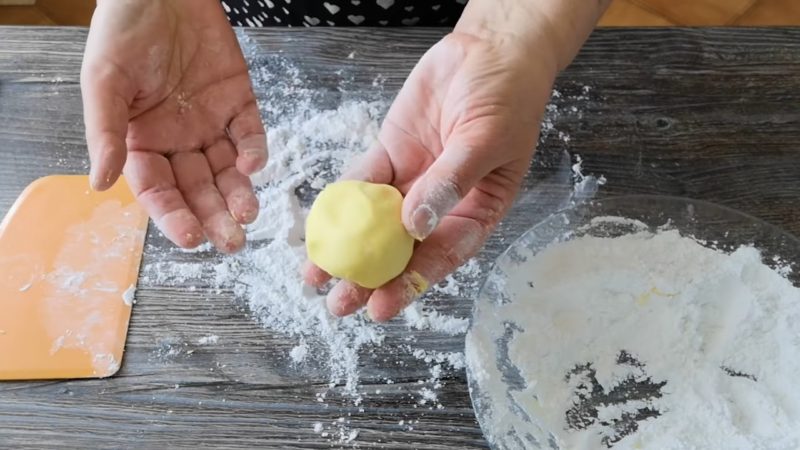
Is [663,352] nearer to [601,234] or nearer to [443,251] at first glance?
[601,234]

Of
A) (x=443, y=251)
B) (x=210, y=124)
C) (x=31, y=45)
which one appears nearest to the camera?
(x=443, y=251)

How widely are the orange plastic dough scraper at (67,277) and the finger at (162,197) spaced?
169mm

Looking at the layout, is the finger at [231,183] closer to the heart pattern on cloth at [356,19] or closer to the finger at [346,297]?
the finger at [346,297]

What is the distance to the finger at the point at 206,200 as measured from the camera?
0.86 m

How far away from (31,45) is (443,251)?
0.80m

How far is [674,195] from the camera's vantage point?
3.45 ft

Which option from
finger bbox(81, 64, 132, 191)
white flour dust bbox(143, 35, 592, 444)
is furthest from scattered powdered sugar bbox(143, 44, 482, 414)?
finger bbox(81, 64, 132, 191)

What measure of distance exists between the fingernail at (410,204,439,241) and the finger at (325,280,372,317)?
0.11 meters

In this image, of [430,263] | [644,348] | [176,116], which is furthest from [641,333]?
[176,116]

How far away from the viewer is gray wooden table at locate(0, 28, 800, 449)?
876 mm

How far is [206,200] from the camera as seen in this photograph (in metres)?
0.90

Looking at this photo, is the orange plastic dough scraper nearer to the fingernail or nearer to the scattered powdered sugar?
the scattered powdered sugar

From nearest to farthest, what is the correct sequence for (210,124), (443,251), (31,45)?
(443,251) → (210,124) → (31,45)

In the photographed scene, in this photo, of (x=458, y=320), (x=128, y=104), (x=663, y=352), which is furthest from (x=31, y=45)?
(x=663, y=352)
